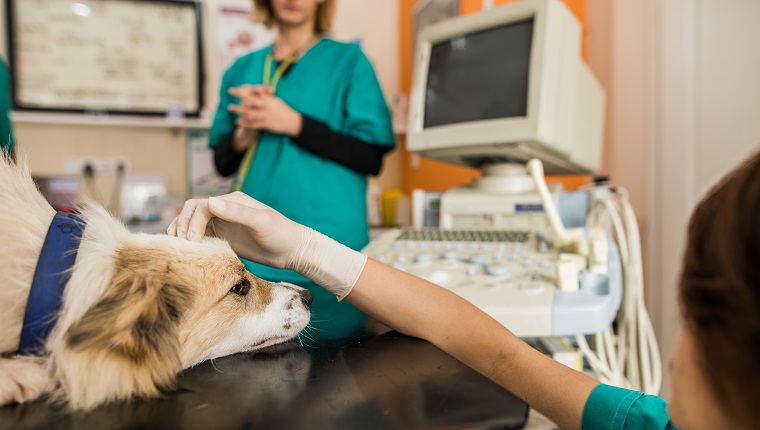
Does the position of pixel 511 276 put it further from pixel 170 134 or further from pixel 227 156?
pixel 170 134

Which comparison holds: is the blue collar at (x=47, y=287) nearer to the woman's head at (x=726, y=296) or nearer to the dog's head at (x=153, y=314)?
the dog's head at (x=153, y=314)

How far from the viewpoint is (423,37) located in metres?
1.28

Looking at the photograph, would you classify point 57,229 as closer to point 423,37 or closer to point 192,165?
point 423,37

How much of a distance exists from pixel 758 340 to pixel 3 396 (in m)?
0.57

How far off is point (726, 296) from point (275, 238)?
1.51 feet

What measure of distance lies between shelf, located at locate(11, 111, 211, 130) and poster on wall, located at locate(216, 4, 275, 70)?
374mm

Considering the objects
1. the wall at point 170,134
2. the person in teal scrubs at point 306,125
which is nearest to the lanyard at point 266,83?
the person in teal scrubs at point 306,125

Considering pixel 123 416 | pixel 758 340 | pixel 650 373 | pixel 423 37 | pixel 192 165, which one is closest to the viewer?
pixel 758 340

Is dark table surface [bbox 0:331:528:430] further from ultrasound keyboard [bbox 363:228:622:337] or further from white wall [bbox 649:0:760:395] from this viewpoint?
white wall [bbox 649:0:760:395]

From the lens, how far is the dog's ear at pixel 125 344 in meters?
0.45

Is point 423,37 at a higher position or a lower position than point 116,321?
Answer: higher

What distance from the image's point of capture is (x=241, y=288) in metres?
0.66

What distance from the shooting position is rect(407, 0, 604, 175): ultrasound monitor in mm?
1073

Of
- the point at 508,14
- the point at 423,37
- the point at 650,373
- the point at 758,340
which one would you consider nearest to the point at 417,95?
the point at 423,37
